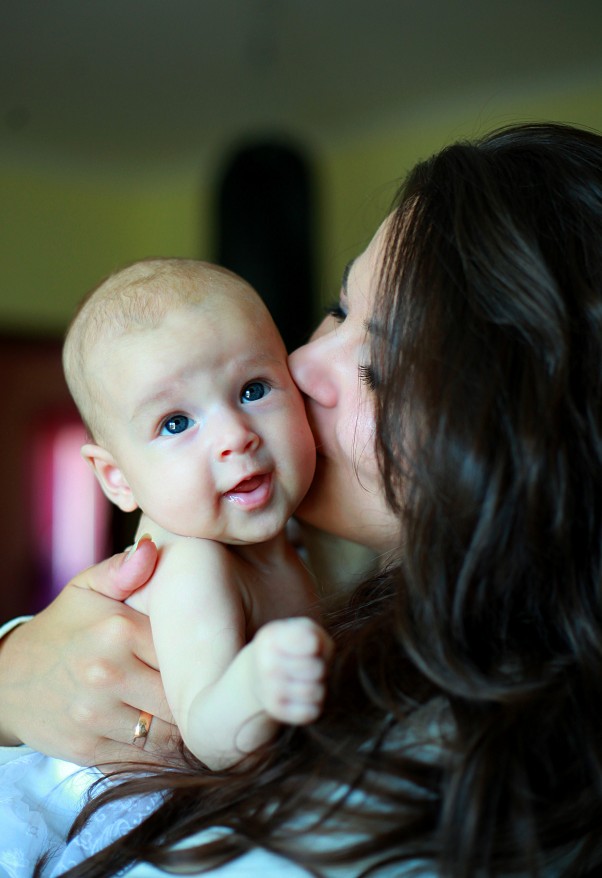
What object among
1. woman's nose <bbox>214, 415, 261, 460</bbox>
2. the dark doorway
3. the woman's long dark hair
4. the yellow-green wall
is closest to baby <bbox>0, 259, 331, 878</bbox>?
woman's nose <bbox>214, 415, 261, 460</bbox>

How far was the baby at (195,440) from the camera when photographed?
93 cm

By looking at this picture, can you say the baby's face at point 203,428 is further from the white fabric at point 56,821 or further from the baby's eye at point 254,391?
the white fabric at point 56,821

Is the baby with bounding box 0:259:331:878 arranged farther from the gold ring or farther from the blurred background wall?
the blurred background wall

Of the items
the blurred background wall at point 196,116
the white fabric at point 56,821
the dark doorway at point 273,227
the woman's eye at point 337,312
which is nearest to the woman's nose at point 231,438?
the woman's eye at point 337,312

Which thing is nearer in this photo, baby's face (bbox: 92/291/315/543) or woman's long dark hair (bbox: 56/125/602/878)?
woman's long dark hair (bbox: 56/125/602/878)

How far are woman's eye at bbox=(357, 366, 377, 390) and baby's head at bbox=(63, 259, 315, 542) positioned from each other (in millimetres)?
A: 80

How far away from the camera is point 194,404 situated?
98cm

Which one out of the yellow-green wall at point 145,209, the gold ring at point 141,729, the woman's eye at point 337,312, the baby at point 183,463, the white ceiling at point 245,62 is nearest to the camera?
the baby at point 183,463

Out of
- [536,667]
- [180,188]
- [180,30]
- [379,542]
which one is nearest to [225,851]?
[536,667]

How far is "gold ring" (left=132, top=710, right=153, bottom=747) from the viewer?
40.2 inches

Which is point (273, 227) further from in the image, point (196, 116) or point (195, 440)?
point (195, 440)

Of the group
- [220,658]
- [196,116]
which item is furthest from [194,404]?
[196,116]

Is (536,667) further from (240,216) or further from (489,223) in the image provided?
(240,216)

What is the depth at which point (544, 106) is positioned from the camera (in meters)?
4.43
